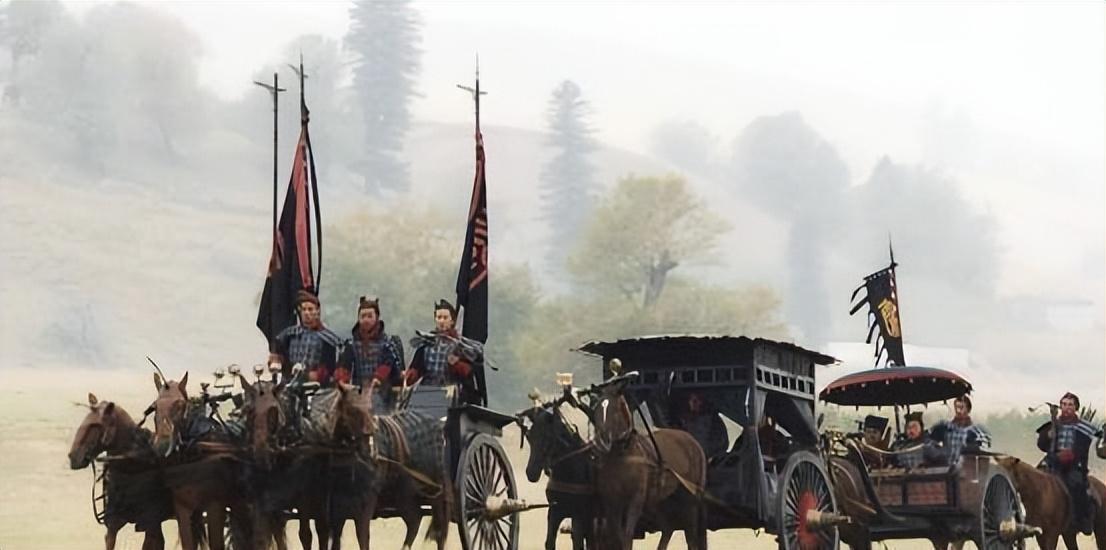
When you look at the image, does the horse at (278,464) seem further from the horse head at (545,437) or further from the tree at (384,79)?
the tree at (384,79)

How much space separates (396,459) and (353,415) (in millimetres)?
1117

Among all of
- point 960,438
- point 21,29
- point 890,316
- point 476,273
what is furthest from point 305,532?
point 21,29

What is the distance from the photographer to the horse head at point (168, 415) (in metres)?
19.6

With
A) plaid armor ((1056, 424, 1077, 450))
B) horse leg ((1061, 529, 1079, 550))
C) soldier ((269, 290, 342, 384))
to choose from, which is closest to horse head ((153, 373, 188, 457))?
soldier ((269, 290, 342, 384))

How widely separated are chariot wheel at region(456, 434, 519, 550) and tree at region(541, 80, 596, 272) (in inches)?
2071

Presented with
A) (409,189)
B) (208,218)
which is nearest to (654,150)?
(409,189)

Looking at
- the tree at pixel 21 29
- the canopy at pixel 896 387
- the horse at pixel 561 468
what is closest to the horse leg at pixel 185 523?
the horse at pixel 561 468

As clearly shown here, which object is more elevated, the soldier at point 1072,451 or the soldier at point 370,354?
the soldier at point 370,354

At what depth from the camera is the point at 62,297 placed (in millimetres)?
75188

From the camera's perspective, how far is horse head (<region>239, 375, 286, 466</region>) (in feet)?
63.9

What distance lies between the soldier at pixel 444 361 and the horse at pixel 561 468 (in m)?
0.77

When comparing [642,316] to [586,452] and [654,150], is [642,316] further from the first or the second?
[586,452]

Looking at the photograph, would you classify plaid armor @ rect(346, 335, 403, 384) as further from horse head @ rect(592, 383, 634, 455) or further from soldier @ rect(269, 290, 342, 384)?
horse head @ rect(592, 383, 634, 455)

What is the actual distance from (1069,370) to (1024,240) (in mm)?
9895
